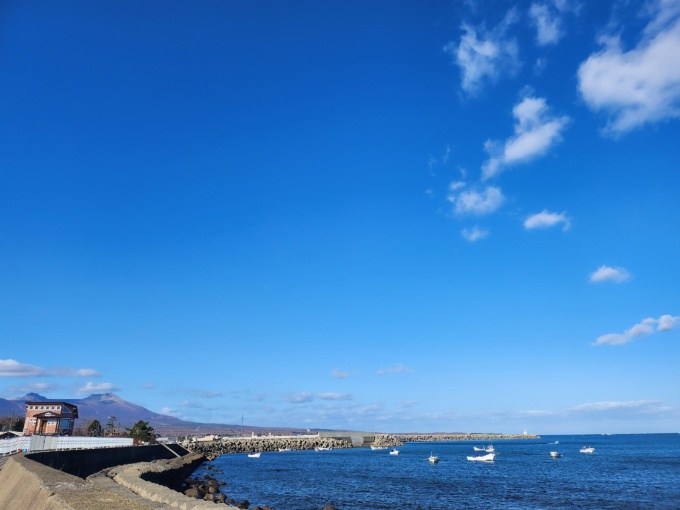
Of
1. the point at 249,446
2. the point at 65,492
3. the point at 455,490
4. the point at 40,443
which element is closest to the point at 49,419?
the point at 40,443

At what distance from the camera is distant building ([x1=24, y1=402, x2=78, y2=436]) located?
5544 centimetres

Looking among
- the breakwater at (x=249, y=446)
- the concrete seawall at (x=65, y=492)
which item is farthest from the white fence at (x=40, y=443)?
the breakwater at (x=249, y=446)

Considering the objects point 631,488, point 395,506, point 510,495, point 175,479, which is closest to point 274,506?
point 395,506

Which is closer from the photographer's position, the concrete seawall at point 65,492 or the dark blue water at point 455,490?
the concrete seawall at point 65,492

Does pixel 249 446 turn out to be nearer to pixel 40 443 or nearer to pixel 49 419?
pixel 49 419

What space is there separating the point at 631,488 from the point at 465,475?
57.6ft

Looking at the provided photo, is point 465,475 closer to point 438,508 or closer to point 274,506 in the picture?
point 438,508

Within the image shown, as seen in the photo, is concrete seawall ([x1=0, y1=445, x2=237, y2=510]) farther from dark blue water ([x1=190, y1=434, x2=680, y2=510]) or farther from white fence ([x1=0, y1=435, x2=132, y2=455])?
dark blue water ([x1=190, y1=434, x2=680, y2=510])

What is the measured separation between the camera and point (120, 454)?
38.9 m

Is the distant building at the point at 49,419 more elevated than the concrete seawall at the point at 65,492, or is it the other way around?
the distant building at the point at 49,419

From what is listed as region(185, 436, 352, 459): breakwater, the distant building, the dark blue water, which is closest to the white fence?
the dark blue water

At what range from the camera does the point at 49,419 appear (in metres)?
56.6

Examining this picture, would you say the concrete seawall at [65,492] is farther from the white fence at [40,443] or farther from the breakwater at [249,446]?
the breakwater at [249,446]

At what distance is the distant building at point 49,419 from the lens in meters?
55.4
